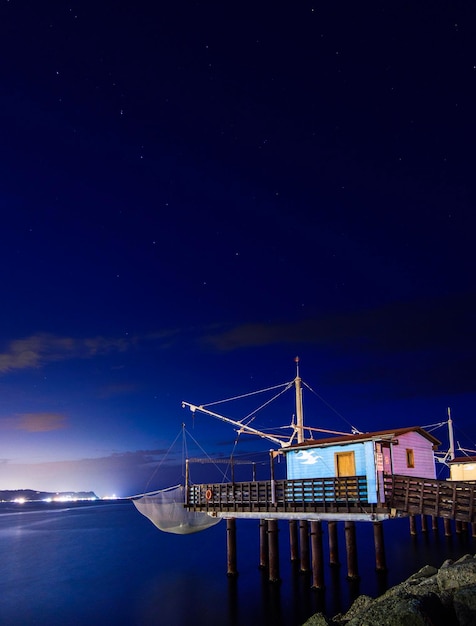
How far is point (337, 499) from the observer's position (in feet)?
88.9

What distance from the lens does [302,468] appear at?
3064 cm

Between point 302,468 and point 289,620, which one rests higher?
point 302,468

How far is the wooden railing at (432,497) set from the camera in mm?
22953

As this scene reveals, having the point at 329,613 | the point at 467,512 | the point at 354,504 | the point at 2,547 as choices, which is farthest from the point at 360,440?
the point at 2,547

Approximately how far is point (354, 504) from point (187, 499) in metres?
12.8

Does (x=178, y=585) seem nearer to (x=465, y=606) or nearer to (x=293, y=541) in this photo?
(x=293, y=541)

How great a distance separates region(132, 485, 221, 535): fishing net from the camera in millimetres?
35938

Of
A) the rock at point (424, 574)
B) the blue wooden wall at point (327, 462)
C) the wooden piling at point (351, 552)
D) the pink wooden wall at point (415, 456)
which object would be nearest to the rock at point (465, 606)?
the blue wooden wall at point (327, 462)

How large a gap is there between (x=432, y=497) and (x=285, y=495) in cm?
830

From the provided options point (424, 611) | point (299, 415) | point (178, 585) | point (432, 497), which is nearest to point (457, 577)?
point (424, 611)

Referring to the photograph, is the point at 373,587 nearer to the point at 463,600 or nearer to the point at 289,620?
the point at 289,620

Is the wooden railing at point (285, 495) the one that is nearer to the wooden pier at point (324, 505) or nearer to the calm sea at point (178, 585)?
the wooden pier at point (324, 505)

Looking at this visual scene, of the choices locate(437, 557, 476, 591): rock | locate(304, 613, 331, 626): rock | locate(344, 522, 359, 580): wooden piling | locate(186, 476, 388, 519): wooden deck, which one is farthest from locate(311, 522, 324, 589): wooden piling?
locate(304, 613, 331, 626): rock

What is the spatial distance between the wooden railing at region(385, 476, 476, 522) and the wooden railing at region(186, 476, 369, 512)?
147cm
